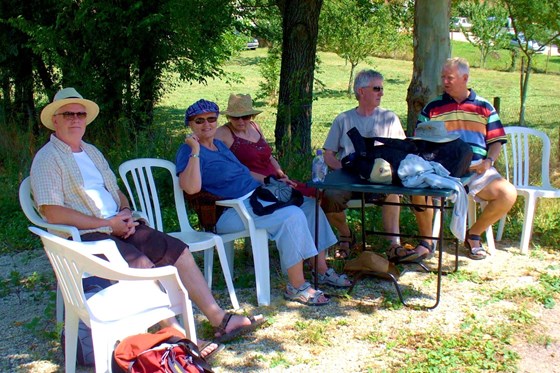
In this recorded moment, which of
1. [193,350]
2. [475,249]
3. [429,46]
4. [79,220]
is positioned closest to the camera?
[193,350]

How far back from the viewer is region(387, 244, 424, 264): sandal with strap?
499cm

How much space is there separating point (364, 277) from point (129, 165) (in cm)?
175

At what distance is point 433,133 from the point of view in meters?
4.57

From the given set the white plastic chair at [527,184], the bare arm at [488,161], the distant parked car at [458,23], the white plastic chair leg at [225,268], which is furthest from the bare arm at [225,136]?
the distant parked car at [458,23]

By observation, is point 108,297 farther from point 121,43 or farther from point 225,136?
point 121,43

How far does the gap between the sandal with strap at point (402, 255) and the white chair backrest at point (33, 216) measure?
2334 millimetres

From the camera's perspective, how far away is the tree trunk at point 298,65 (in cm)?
822

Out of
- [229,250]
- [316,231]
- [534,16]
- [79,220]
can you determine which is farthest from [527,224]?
[534,16]

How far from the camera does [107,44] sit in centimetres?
920

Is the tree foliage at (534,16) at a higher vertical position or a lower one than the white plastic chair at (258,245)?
higher

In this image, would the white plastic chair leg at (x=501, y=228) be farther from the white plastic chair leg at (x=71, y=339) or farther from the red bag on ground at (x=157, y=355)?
the white plastic chair leg at (x=71, y=339)

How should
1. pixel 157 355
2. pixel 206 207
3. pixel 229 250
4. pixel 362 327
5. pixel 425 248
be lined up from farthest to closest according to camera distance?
pixel 425 248
pixel 229 250
pixel 206 207
pixel 362 327
pixel 157 355

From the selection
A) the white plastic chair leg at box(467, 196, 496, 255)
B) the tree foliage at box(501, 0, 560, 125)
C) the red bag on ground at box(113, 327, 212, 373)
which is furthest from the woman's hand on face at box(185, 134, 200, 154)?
the tree foliage at box(501, 0, 560, 125)

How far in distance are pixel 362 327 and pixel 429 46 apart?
113 inches
